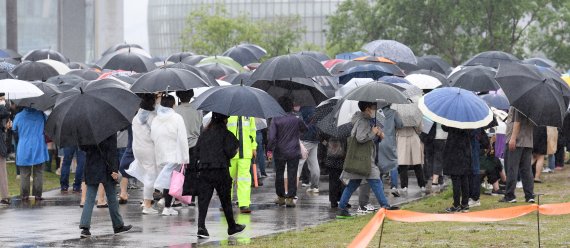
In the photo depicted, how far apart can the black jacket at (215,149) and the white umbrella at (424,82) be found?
870 centimetres

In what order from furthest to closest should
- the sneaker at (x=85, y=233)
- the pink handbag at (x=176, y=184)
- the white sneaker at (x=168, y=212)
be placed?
the white sneaker at (x=168, y=212)
the pink handbag at (x=176, y=184)
the sneaker at (x=85, y=233)

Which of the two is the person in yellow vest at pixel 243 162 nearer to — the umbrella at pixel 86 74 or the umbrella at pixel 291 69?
the umbrella at pixel 291 69

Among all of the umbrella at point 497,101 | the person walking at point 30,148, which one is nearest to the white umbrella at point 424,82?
the umbrella at point 497,101

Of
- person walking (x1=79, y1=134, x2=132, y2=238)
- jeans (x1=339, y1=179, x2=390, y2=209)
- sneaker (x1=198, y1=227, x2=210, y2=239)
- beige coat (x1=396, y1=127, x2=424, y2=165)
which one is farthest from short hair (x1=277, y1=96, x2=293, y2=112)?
sneaker (x1=198, y1=227, x2=210, y2=239)

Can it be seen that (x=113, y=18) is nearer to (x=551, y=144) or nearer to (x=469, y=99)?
(x=551, y=144)

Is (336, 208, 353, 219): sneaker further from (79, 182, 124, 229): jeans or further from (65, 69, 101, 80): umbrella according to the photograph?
(65, 69, 101, 80): umbrella

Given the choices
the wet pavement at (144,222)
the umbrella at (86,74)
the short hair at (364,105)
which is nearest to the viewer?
the wet pavement at (144,222)

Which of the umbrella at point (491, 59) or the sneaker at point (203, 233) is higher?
the umbrella at point (491, 59)

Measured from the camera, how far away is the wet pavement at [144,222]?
14117 mm

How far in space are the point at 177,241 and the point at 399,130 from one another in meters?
7.32

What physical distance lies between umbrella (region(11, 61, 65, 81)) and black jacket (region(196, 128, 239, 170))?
12.2 meters

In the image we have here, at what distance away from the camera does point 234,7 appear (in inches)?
5581

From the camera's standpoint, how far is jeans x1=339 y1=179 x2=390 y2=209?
1659 cm

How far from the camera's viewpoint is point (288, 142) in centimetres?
1819
